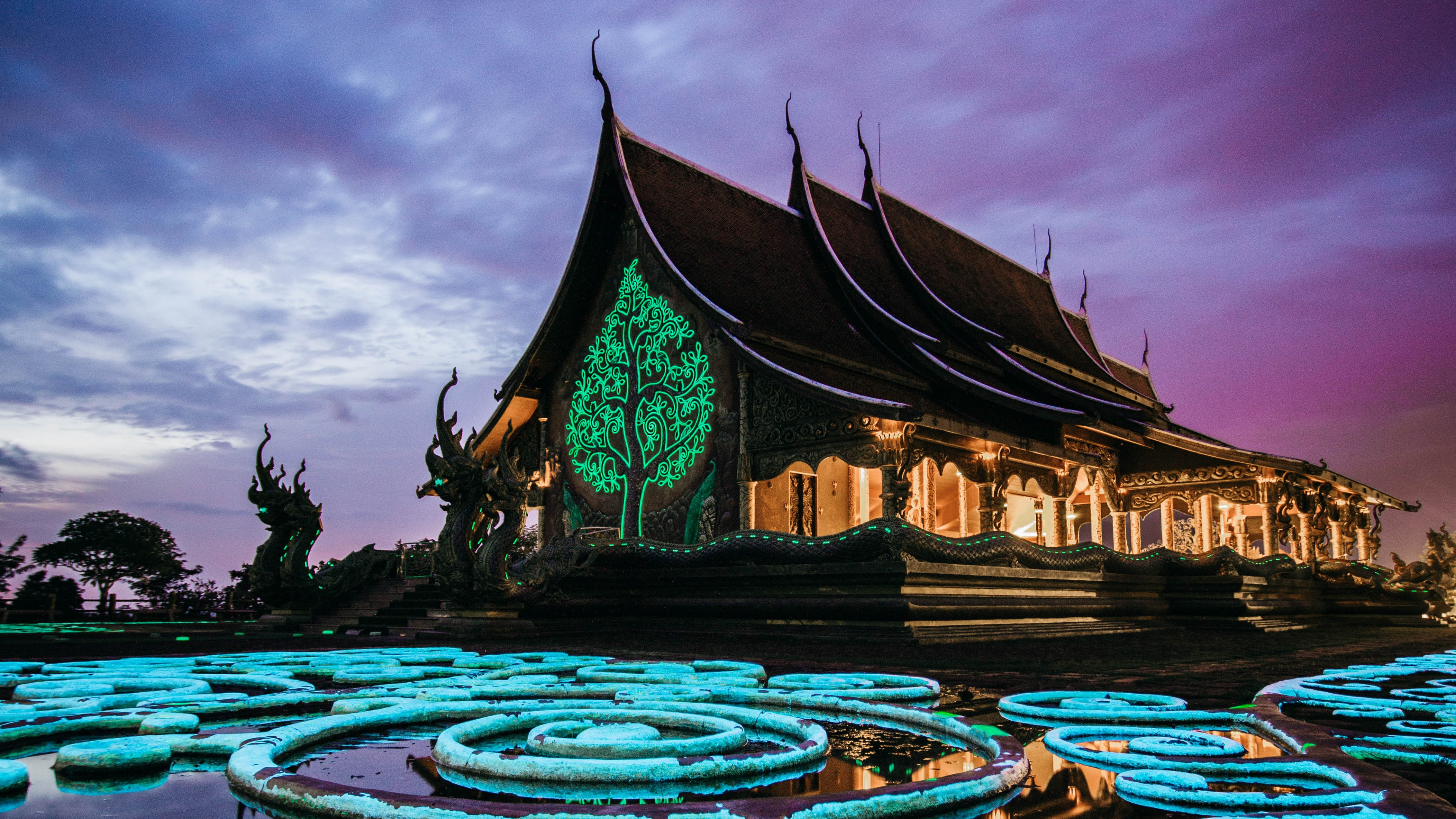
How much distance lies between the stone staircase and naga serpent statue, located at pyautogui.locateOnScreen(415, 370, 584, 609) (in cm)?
→ 16

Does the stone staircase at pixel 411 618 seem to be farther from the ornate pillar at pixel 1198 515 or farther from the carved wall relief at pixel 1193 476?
the ornate pillar at pixel 1198 515

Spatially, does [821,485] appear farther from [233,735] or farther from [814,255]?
[233,735]

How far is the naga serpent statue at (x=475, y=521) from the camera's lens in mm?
8328

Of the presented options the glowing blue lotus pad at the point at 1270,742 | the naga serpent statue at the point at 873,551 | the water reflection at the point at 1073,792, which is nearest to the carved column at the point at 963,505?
the naga serpent statue at the point at 873,551

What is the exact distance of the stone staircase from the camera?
825 centimetres

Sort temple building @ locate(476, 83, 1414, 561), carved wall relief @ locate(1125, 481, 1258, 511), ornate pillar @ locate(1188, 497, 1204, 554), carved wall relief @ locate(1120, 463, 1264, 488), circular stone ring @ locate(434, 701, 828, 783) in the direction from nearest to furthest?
circular stone ring @ locate(434, 701, 828, 783)
temple building @ locate(476, 83, 1414, 561)
carved wall relief @ locate(1120, 463, 1264, 488)
carved wall relief @ locate(1125, 481, 1258, 511)
ornate pillar @ locate(1188, 497, 1204, 554)

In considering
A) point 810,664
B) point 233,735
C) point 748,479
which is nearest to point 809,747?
point 233,735

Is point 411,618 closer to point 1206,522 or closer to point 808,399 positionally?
point 808,399

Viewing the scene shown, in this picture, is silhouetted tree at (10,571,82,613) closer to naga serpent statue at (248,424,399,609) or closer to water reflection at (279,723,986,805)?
naga serpent statue at (248,424,399,609)

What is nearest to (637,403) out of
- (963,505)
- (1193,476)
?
(963,505)

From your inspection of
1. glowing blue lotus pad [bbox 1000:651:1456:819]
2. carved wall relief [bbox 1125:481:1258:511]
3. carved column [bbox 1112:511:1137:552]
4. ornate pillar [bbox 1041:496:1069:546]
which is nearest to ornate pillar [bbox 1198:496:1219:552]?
carved wall relief [bbox 1125:481:1258:511]

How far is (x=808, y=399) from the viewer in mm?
10734

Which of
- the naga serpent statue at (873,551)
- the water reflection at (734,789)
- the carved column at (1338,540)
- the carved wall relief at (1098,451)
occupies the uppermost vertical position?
the carved wall relief at (1098,451)

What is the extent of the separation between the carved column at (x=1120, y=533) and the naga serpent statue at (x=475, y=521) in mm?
10964
